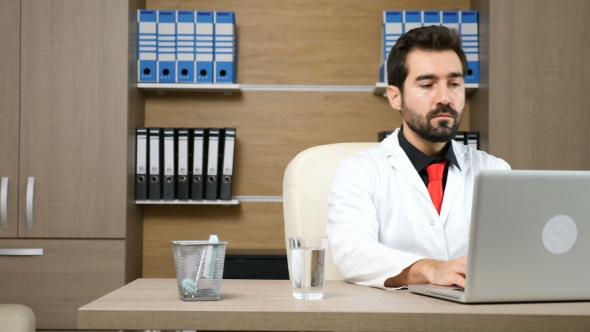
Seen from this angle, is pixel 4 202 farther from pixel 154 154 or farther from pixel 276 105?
pixel 276 105

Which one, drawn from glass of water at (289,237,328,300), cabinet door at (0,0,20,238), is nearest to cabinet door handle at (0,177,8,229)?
cabinet door at (0,0,20,238)

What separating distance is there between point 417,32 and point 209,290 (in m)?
1.10

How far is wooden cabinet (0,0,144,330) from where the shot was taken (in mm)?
2760

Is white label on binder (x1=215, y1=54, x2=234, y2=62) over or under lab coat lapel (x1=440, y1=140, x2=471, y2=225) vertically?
over

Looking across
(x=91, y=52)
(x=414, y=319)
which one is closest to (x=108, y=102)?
(x=91, y=52)

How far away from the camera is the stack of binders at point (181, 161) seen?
113 inches

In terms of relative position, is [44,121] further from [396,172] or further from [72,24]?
[396,172]

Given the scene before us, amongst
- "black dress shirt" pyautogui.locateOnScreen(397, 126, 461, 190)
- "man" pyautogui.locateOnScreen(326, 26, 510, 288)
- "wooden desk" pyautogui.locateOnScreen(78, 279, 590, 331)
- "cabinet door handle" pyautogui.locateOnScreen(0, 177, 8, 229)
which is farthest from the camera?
"cabinet door handle" pyautogui.locateOnScreen(0, 177, 8, 229)

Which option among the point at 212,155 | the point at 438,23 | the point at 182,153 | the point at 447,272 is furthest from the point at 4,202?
the point at 447,272

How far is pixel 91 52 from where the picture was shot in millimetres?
2771

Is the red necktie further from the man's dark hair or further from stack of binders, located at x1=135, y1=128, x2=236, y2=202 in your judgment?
stack of binders, located at x1=135, y1=128, x2=236, y2=202

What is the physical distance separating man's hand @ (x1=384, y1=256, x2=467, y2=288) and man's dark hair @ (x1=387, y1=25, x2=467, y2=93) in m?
0.76

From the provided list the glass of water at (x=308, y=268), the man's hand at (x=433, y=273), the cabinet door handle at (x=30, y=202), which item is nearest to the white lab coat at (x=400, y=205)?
the man's hand at (x=433, y=273)

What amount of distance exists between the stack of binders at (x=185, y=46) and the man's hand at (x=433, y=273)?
6.11 feet
